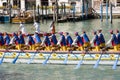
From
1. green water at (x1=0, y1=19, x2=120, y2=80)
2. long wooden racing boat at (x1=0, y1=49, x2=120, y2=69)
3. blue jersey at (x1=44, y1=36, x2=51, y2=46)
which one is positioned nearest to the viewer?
green water at (x1=0, y1=19, x2=120, y2=80)

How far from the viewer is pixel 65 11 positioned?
73.8 m

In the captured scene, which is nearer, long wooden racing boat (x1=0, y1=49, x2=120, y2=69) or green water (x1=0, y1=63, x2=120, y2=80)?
green water (x1=0, y1=63, x2=120, y2=80)

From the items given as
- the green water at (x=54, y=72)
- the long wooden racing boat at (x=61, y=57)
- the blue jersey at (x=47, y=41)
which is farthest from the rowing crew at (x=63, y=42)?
the green water at (x=54, y=72)

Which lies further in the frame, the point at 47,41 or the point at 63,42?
the point at 47,41

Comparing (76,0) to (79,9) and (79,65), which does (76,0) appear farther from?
(79,65)

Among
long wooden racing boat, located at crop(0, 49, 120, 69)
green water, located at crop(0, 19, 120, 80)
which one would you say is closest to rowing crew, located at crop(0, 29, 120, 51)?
long wooden racing boat, located at crop(0, 49, 120, 69)

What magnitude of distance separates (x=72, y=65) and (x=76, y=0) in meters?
55.3

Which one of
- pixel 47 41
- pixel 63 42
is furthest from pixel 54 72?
pixel 47 41

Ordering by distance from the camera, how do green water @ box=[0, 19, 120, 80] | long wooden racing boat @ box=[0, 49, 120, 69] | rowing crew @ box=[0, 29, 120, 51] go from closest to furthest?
1. green water @ box=[0, 19, 120, 80]
2. long wooden racing boat @ box=[0, 49, 120, 69]
3. rowing crew @ box=[0, 29, 120, 51]

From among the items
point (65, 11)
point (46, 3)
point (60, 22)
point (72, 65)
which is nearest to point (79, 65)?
point (72, 65)

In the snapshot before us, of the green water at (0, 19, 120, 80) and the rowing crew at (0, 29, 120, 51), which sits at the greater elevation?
the rowing crew at (0, 29, 120, 51)

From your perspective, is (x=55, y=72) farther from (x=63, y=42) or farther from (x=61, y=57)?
(x=63, y=42)

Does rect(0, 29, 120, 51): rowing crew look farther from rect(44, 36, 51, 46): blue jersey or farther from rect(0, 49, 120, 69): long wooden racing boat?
rect(0, 49, 120, 69): long wooden racing boat

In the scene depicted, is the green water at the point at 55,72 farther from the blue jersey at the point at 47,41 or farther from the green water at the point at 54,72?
the blue jersey at the point at 47,41
